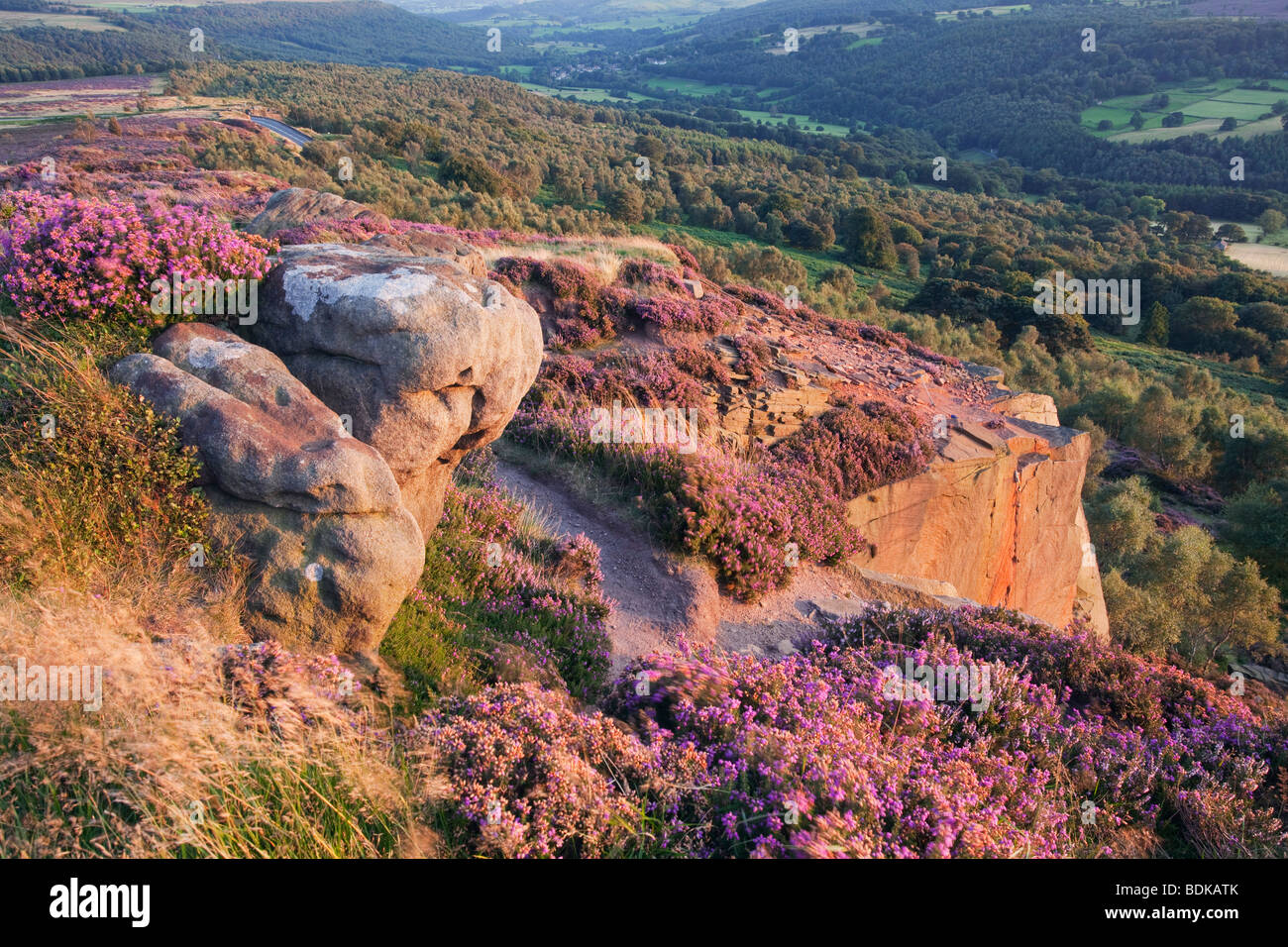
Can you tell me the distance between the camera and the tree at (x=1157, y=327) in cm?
5356

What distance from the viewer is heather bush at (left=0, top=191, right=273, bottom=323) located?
5656 mm

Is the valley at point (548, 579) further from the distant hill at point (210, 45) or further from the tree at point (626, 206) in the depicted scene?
the distant hill at point (210, 45)

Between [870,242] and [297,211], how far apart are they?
52.8 meters

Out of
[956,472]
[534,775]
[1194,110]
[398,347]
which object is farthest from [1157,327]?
[1194,110]

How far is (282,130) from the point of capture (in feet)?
156

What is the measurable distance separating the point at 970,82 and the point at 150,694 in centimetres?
18262

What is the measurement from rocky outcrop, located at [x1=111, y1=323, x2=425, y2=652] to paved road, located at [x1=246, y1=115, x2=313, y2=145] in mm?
45064

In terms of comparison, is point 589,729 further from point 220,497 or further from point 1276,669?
point 1276,669

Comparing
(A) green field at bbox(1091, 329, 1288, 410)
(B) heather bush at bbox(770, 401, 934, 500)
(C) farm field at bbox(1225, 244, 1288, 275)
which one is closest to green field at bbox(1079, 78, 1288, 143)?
(C) farm field at bbox(1225, 244, 1288, 275)

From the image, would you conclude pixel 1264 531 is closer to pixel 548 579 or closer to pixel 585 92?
pixel 548 579

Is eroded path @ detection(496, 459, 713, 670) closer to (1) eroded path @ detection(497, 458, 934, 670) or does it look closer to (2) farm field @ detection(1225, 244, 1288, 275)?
(1) eroded path @ detection(497, 458, 934, 670)

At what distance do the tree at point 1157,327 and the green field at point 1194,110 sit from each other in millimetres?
78546

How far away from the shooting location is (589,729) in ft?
15.6

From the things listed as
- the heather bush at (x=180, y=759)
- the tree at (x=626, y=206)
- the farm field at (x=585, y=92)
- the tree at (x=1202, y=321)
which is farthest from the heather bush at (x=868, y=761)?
the farm field at (x=585, y=92)
